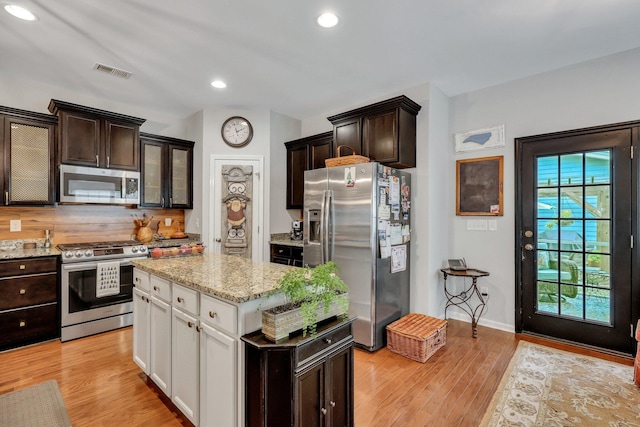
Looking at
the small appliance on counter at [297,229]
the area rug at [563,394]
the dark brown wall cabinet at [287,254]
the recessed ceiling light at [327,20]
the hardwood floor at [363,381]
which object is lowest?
the hardwood floor at [363,381]

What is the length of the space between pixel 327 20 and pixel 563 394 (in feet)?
10.7

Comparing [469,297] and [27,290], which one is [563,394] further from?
[27,290]

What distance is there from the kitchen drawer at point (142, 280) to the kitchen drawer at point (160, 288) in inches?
2.5

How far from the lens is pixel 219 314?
1.63 m

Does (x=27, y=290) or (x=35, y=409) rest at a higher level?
(x=27, y=290)

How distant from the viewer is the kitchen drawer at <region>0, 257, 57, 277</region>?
2.96 m

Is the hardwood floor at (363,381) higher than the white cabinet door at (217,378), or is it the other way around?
the white cabinet door at (217,378)

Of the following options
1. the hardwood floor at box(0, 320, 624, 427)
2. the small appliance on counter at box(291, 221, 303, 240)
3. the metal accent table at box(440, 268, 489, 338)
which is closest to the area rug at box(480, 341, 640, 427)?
the hardwood floor at box(0, 320, 624, 427)

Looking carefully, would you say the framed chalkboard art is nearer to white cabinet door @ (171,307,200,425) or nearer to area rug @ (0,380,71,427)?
white cabinet door @ (171,307,200,425)

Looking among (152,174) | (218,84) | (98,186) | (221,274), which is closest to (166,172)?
(152,174)

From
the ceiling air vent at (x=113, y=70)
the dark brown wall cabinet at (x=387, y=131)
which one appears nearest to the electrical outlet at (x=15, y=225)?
the ceiling air vent at (x=113, y=70)

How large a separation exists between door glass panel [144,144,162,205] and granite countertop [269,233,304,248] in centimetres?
167

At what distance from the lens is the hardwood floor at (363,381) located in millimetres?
2061

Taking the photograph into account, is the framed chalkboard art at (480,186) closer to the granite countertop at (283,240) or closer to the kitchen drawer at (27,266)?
the granite countertop at (283,240)
